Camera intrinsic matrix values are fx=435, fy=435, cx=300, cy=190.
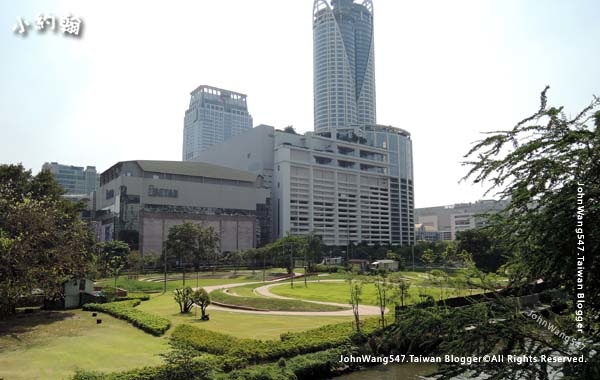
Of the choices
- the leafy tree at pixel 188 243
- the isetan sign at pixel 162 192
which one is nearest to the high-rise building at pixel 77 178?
the isetan sign at pixel 162 192

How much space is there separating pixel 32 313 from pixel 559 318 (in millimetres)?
31219

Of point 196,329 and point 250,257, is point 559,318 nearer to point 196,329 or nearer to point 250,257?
point 196,329

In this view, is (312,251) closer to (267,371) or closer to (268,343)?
(268,343)

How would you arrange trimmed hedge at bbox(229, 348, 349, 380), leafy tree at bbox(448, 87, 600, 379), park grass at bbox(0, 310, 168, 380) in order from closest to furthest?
leafy tree at bbox(448, 87, 600, 379) → trimmed hedge at bbox(229, 348, 349, 380) → park grass at bbox(0, 310, 168, 380)

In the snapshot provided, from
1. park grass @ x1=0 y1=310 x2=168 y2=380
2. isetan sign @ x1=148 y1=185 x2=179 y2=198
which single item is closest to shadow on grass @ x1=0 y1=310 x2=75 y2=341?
park grass @ x1=0 y1=310 x2=168 y2=380

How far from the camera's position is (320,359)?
50.8 ft

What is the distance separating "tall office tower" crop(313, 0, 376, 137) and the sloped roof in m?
Answer: 55.1

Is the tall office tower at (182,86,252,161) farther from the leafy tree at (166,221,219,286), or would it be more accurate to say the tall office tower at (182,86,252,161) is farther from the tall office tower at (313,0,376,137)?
the leafy tree at (166,221,219,286)

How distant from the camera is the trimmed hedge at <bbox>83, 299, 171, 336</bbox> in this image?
21188mm

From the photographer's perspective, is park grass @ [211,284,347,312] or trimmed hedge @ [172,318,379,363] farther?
park grass @ [211,284,347,312]

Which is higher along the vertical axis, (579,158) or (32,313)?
(579,158)

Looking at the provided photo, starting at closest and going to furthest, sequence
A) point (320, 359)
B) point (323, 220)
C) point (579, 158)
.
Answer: point (579, 158), point (320, 359), point (323, 220)

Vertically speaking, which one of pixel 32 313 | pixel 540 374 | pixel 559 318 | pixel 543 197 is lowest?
pixel 32 313

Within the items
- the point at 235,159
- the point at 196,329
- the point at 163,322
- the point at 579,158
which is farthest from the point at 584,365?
the point at 235,159
